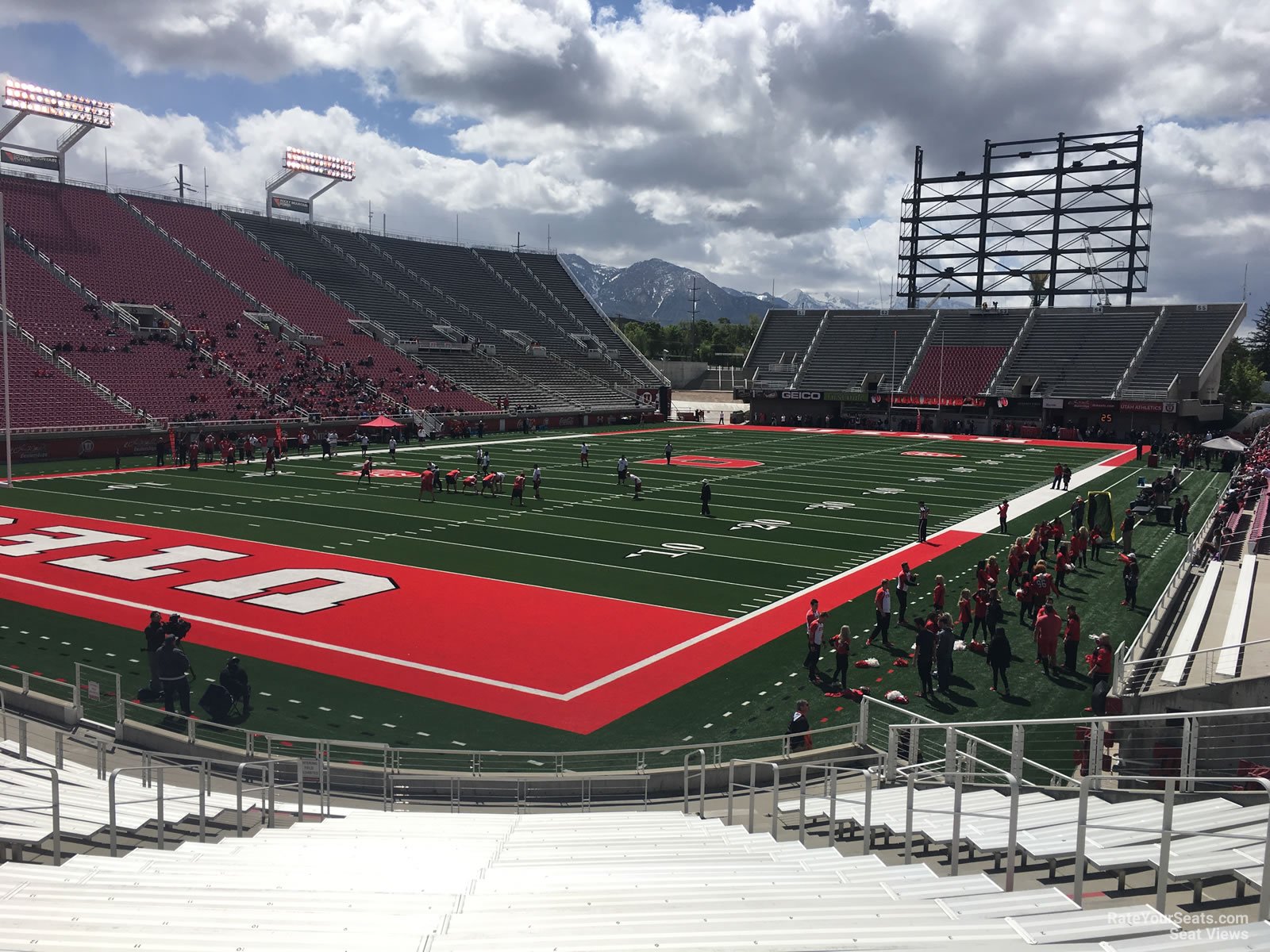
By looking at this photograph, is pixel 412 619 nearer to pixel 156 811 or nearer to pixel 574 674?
pixel 574 674

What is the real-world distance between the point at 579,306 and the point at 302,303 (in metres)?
28.7

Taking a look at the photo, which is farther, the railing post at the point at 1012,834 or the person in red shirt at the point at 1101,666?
the person in red shirt at the point at 1101,666

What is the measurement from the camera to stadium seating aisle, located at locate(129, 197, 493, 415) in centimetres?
5709

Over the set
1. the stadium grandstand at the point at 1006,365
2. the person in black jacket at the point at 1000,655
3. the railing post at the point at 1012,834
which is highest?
the stadium grandstand at the point at 1006,365

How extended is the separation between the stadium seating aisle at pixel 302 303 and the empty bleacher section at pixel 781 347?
2695cm

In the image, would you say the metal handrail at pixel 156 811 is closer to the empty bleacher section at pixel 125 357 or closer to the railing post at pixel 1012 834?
the railing post at pixel 1012 834

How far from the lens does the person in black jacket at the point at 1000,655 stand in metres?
13.7

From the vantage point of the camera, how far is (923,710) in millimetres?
13023

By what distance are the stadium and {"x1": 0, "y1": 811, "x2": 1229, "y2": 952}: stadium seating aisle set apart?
38mm

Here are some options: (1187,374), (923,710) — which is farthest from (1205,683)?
(1187,374)

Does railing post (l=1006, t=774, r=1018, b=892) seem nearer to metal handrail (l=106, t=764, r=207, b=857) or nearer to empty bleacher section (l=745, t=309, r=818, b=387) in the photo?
metal handrail (l=106, t=764, r=207, b=857)

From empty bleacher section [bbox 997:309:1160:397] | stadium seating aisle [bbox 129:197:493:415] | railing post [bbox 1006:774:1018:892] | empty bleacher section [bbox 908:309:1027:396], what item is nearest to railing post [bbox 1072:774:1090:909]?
railing post [bbox 1006:774:1018:892]

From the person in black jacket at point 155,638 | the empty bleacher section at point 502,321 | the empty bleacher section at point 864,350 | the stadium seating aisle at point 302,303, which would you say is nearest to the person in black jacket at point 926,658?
the person in black jacket at point 155,638

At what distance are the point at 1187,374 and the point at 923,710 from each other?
190 feet
